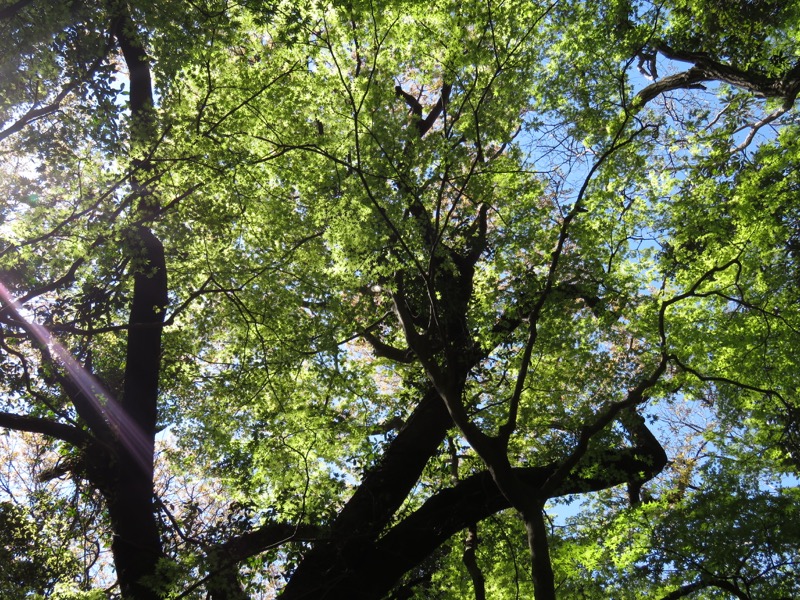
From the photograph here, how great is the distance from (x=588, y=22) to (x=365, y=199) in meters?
4.21

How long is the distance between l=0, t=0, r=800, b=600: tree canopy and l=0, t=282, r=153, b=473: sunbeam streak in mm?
50

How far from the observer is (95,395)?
851cm

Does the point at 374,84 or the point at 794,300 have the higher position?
the point at 374,84

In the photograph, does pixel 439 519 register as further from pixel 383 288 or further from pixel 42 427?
pixel 42 427

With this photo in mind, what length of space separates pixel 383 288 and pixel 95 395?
194 inches

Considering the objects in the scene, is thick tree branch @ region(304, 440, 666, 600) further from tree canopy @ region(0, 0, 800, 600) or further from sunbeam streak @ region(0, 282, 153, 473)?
sunbeam streak @ region(0, 282, 153, 473)

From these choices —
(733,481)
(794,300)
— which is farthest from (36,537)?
(794,300)

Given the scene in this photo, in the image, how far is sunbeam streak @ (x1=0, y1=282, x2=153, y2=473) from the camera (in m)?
6.65

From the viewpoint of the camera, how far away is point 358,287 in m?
9.90

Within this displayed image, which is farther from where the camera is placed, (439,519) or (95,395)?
(95,395)

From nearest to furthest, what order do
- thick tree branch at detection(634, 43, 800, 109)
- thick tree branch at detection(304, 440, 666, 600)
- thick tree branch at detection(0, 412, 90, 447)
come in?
thick tree branch at detection(0, 412, 90, 447), thick tree branch at detection(304, 440, 666, 600), thick tree branch at detection(634, 43, 800, 109)

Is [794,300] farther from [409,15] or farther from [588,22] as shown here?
[409,15]

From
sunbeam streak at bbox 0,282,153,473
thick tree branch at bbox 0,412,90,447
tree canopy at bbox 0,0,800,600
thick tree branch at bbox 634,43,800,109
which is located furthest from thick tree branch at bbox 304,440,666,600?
thick tree branch at bbox 634,43,800,109

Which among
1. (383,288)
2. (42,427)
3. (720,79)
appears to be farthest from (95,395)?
(720,79)
